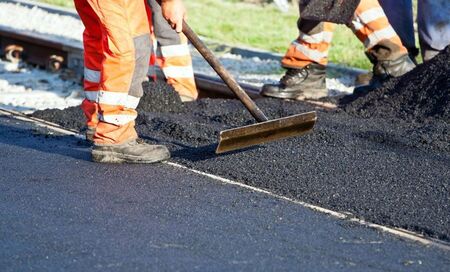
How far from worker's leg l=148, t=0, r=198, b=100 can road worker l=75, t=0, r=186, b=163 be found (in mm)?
1852

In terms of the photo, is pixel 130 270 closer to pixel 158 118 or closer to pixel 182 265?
pixel 182 265

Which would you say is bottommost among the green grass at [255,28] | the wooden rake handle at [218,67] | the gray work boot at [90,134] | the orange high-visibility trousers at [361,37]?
the green grass at [255,28]

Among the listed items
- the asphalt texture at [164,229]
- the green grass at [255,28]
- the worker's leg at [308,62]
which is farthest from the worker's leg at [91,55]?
the green grass at [255,28]

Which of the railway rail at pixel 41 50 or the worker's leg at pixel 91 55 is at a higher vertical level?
the worker's leg at pixel 91 55

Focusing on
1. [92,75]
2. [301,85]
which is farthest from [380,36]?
[92,75]

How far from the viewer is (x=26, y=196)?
221 inches

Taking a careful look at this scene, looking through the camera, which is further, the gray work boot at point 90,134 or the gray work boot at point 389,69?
the gray work boot at point 389,69

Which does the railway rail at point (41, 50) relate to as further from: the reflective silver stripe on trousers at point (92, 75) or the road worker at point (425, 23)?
the reflective silver stripe on trousers at point (92, 75)

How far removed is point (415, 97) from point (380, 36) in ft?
3.76

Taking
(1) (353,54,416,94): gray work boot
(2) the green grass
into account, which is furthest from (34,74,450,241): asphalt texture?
(2) the green grass

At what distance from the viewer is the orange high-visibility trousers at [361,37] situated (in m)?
8.95

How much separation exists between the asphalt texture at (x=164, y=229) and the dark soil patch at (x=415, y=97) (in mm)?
2206

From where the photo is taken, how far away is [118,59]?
629 cm

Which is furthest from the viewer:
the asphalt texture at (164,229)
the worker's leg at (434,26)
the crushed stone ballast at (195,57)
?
the crushed stone ballast at (195,57)
